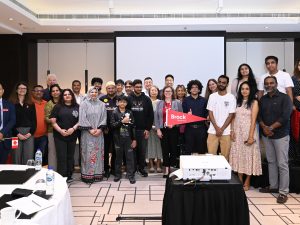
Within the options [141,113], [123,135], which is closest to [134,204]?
[123,135]

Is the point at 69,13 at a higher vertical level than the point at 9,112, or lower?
higher

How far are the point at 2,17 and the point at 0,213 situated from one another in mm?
5240

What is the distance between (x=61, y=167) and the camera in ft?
15.2

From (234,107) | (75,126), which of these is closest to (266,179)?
(234,107)

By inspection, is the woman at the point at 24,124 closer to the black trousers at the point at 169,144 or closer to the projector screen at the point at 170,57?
the black trousers at the point at 169,144

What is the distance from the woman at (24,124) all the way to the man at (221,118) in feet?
7.96

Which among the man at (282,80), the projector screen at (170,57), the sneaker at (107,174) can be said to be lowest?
the sneaker at (107,174)

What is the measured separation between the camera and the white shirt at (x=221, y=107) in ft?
14.4

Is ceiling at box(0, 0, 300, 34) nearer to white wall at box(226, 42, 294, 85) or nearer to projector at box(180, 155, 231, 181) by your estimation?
white wall at box(226, 42, 294, 85)

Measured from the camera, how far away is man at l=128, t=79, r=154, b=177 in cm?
489

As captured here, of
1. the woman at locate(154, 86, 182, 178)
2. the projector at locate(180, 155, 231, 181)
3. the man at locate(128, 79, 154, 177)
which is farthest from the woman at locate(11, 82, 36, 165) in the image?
the projector at locate(180, 155, 231, 181)

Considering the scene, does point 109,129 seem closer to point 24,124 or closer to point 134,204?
point 24,124

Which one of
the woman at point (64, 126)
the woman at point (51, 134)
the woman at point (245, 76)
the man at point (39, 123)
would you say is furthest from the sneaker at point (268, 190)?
the man at point (39, 123)

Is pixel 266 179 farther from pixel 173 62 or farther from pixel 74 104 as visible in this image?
pixel 173 62
